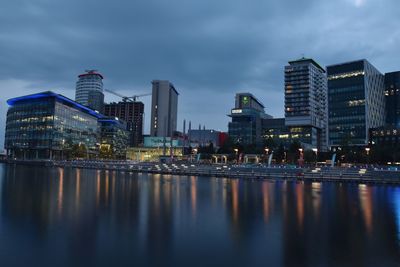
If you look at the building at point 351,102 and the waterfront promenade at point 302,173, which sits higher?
the building at point 351,102

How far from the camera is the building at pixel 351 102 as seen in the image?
186 meters

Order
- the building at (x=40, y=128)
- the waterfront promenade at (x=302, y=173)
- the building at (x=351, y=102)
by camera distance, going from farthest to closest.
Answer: the building at (x=351, y=102), the building at (x=40, y=128), the waterfront promenade at (x=302, y=173)

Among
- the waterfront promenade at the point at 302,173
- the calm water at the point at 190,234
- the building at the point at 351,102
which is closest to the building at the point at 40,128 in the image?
the waterfront promenade at the point at 302,173

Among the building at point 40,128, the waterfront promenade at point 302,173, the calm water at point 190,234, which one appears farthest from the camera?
the building at point 40,128

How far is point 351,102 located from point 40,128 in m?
176

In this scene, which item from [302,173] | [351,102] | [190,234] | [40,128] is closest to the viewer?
[190,234]

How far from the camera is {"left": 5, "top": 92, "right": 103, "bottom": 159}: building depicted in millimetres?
181875

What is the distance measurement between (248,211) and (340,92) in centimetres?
18788

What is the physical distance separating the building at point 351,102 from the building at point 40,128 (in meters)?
150

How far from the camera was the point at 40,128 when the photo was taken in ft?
602

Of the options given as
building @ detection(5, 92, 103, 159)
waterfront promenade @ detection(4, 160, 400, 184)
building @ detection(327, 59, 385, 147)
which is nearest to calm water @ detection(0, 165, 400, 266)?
waterfront promenade @ detection(4, 160, 400, 184)

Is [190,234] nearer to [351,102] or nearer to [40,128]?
[40,128]

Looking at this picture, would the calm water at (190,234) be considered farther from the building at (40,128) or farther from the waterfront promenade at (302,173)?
Result: the building at (40,128)

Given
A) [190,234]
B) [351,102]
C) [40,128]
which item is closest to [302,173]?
[190,234]
